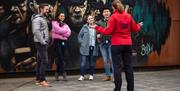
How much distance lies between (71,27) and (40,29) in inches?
95.9

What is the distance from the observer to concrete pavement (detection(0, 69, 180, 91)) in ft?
32.7

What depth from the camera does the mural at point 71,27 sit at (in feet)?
39.1

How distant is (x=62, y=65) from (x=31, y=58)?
1306mm

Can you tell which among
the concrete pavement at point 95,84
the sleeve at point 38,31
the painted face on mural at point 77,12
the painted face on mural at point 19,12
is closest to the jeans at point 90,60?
the concrete pavement at point 95,84

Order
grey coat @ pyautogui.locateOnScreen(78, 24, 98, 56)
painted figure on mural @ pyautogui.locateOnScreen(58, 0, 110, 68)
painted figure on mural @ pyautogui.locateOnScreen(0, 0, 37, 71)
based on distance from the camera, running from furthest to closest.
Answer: painted figure on mural @ pyautogui.locateOnScreen(58, 0, 110, 68), painted figure on mural @ pyautogui.locateOnScreen(0, 0, 37, 71), grey coat @ pyautogui.locateOnScreen(78, 24, 98, 56)

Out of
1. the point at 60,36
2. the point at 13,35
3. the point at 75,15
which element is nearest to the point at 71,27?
the point at 75,15

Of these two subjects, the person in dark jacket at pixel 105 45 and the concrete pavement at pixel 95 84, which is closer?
the concrete pavement at pixel 95 84

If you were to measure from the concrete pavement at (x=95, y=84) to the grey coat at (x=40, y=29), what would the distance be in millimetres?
1125

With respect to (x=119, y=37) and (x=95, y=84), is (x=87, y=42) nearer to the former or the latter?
(x=95, y=84)

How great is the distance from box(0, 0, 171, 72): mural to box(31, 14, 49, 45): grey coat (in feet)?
6.19

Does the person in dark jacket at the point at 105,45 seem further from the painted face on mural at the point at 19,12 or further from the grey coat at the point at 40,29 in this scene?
the painted face on mural at the point at 19,12

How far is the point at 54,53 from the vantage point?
12359 mm

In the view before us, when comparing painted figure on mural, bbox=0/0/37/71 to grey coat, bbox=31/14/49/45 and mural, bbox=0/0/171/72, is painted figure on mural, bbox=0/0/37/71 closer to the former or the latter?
mural, bbox=0/0/171/72

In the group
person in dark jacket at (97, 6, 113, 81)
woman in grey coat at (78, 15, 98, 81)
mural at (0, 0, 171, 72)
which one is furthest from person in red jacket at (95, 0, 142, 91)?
mural at (0, 0, 171, 72)
